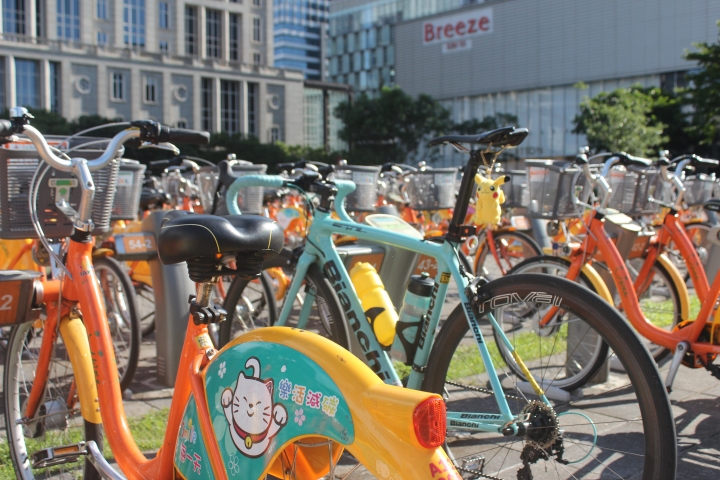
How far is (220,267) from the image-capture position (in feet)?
6.42

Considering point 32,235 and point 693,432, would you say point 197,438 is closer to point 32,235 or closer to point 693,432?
point 32,235

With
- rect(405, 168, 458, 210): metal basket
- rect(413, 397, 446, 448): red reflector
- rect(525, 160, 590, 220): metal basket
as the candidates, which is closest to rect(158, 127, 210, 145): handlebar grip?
rect(413, 397, 446, 448): red reflector

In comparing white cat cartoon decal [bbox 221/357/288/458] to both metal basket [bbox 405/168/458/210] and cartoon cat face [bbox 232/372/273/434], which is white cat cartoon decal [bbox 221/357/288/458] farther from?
metal basket [bbox 405/168/458/210]

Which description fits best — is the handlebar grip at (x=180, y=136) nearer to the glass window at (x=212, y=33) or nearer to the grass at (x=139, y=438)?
the grass at (x=139, y=438)

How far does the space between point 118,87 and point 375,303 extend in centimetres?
6660

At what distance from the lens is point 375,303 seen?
3.24 m

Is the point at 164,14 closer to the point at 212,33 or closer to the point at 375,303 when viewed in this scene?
the point at 212,33

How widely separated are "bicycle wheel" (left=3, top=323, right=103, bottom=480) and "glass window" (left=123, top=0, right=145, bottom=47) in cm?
7037

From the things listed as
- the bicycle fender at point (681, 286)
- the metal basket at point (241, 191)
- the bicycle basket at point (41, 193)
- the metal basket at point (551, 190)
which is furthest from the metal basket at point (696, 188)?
the bicycle basket at point (41, 193)

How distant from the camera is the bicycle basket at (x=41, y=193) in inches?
113

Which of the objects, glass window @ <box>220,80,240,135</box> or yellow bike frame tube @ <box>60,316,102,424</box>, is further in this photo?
glass window @ <box>220,80,240,135</box>

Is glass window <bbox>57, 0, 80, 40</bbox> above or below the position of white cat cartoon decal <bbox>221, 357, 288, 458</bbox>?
above

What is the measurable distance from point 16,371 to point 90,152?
3.81ft

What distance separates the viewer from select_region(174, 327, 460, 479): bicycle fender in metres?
1.46
